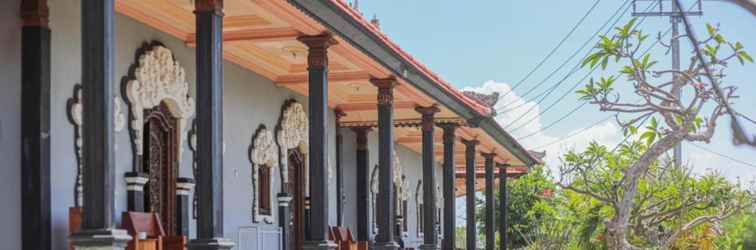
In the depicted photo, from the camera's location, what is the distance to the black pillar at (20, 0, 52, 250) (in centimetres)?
892

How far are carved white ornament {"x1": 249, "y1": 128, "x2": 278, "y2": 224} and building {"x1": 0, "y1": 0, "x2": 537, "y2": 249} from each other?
3 cm

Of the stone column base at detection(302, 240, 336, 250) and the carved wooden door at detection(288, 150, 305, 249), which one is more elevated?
the carved wooden door at detection(288, 150, 305, 249)

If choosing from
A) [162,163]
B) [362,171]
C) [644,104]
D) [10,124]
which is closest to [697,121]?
[644,104]

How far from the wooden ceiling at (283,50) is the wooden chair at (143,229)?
197 centimetres

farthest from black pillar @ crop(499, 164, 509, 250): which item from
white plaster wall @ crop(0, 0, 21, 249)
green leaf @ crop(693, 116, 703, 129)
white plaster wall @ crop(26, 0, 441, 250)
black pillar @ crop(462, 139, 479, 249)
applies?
white plaster wall @ crop(0, 0, 21, 249)

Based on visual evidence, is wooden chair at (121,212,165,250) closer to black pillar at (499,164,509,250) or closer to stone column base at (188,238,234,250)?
stone column base at (188,238,234,250)

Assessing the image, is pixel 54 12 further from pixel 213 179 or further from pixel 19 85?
pixel 213 179

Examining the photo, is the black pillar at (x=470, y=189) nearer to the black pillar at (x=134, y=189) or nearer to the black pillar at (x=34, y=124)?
the black pillar at (x=134, y=189)

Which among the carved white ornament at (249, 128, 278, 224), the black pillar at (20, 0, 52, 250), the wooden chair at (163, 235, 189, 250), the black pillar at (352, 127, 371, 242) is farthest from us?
the black pillar at (352, 127, 371, 242)

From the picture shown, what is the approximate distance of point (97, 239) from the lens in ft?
23.1

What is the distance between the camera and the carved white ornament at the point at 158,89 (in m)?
11.1

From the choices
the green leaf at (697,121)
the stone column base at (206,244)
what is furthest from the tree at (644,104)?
the stone column base at (206,244)

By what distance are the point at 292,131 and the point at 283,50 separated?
9.85 ft

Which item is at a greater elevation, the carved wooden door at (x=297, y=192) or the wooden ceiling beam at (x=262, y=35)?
the wooden ceiling beam at (x=262, y=35)
